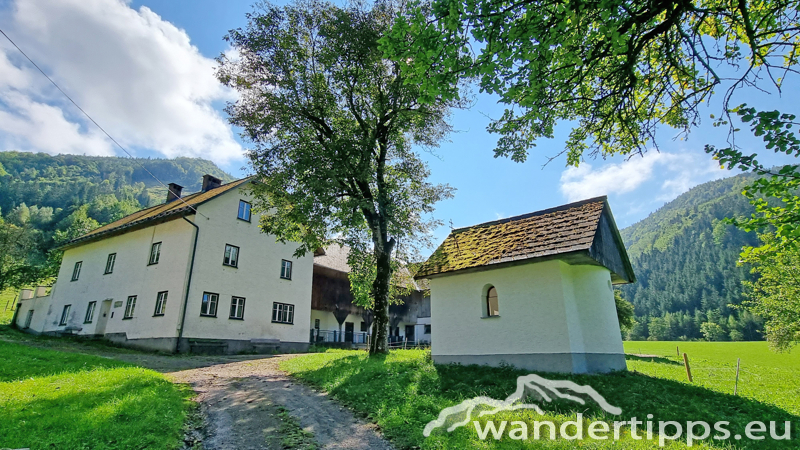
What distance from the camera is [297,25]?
52.6 feet

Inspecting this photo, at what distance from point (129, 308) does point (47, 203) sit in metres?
103

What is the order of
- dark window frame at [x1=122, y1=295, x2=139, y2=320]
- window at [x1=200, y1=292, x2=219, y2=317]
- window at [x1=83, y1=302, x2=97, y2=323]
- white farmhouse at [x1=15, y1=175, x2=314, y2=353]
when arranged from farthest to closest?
1. window at [x1=83, y1=302, x2=97, y2=323]
2. dark window frame at [x1=122, y1=295, x2=139, y2=320]
3. window at [x1=200, y1=292, x2=219, y2=317]
4. white farmhouse at [x1=15, y1=175, x2=314, y2=353]

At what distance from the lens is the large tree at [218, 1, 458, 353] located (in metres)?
15.2

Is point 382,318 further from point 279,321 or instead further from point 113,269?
point 113,269

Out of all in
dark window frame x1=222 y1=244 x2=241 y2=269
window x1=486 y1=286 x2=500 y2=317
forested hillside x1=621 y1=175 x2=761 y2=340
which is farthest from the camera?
forested hillside x1=621 y1=175 x2=761 y2=340

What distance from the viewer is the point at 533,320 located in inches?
469

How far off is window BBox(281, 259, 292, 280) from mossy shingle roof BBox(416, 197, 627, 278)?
567 inches

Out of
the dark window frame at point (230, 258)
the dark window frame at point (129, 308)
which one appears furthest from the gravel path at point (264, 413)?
the dark window frame at point (129, 308)

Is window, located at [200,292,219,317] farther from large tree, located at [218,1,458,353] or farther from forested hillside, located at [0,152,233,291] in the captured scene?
forested hillside, located at [0,152,233,291]

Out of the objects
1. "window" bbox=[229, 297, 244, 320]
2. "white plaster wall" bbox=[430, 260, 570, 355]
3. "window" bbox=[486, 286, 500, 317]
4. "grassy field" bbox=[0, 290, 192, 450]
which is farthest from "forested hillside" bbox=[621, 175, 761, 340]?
"grassy field" bbox=[0, 290, 192, 450]

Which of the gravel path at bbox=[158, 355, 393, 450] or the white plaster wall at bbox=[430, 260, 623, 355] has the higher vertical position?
the white plaster wall at bbox=[430, 260, 623, 355]

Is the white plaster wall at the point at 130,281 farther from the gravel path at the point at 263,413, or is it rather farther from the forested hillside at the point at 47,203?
the forested hillside at the point at 47,203

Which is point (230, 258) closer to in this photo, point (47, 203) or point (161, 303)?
point (161, 303)

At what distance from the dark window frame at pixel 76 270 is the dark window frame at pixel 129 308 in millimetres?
7949
